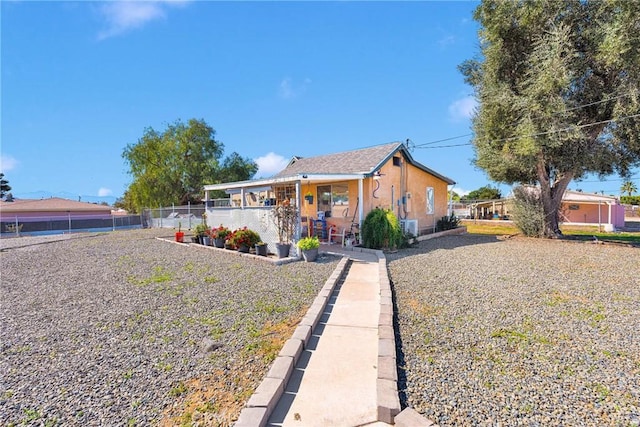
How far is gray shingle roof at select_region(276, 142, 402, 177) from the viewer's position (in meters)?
11.6

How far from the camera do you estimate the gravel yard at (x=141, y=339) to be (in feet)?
7.83

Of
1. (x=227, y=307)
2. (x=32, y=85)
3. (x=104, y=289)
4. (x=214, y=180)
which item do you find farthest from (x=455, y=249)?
(x=214, y=180)

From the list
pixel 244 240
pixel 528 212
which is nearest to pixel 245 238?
pixel 244 240

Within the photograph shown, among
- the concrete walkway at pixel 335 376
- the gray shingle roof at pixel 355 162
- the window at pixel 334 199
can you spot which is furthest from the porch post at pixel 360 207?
the concrete walkway at pixel 335 376

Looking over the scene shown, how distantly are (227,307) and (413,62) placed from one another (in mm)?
13672

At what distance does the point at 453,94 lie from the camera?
612 inches

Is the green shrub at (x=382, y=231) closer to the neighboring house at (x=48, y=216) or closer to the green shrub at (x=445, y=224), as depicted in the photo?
the green shrub at (x=445, y=224)

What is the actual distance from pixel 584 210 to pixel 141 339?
3583 centimetres

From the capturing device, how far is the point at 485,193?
48969 mm

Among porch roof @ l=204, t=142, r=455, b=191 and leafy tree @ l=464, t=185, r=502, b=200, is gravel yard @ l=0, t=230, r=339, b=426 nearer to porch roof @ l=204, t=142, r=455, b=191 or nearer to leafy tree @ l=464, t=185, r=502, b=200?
porch roof @ l=204, t=142, r=455, b=191

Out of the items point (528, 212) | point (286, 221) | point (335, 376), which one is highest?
point (528, 212)

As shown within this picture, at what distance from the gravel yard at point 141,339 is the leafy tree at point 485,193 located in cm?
4619

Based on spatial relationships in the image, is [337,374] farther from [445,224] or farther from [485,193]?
[485,193]

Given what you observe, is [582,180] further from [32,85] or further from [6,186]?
[6,186]
